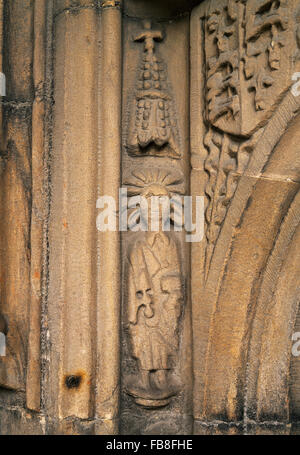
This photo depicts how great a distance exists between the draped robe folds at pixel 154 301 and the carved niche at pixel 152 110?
0.28m

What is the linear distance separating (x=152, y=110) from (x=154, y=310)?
61 centimetres

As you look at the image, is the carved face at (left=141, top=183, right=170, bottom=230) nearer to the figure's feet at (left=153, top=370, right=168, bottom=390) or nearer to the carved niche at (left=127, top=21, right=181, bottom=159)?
the carved niche at (left=127, top=21, right=181, bottom=159)

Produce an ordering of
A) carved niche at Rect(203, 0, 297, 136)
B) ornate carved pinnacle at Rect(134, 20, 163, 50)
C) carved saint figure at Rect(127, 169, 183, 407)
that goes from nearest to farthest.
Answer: carved niche at Rect(203, 0, 297, 136) → carved saint figure at Rect(127, 169, 183, 407) → ornate carved pinnacle at Rect(134, 20, 163, 50)

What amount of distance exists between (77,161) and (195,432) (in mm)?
859

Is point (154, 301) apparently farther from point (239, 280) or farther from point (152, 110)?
point (152, 110)

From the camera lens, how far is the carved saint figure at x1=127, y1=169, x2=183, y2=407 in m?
1.63

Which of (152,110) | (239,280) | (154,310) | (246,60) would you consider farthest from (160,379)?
(246,60)

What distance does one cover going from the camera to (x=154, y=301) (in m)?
1.67

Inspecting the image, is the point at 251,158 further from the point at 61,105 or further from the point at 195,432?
the point at 195,432

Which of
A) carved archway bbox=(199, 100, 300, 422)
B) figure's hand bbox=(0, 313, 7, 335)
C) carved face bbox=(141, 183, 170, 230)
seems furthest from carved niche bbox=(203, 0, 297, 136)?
figure's hand bbox=(0, 313, 7, 335)

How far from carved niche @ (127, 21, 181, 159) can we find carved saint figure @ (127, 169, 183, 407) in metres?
0.13

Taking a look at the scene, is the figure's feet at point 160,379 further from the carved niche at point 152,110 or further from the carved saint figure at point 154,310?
the carved niche at point 152,110

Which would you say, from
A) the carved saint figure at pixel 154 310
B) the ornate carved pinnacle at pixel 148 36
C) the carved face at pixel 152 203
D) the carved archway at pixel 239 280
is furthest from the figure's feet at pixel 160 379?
the ornate carved pinnacle at pixel 148 36

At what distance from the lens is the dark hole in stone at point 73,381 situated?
61.3 inches
